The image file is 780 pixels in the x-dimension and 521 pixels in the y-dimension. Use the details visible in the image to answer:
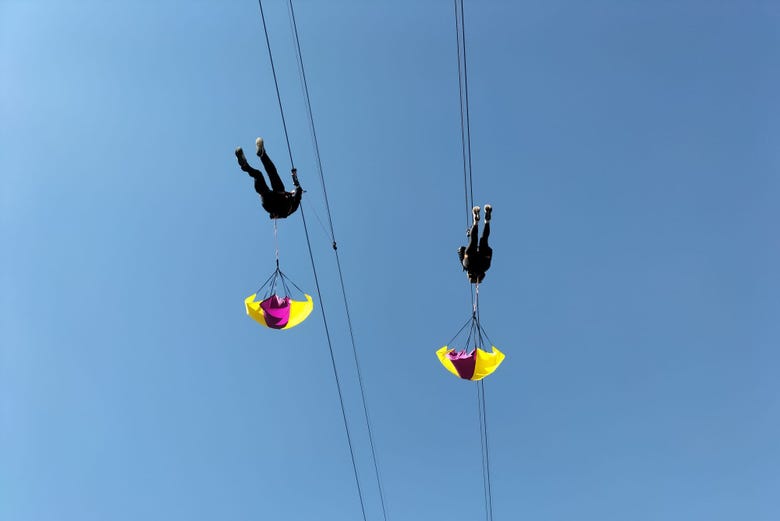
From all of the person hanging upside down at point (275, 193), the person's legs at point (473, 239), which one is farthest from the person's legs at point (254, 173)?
the person's legs at point (473, 239)

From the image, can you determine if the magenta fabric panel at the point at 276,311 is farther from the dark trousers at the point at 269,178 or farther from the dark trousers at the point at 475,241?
the dark trousers at the point at 475,241

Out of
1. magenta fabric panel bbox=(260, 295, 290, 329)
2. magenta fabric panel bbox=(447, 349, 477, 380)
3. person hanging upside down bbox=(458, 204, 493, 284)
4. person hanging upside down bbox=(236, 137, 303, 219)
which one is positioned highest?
person hanging upside down bbox=(236, 137, 303, 219)

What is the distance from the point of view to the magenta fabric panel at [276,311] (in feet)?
25.5

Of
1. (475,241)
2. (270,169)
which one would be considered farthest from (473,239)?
(270,169)

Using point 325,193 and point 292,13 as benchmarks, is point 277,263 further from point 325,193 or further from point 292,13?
point 292,13

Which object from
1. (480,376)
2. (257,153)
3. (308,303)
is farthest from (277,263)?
(480,376)

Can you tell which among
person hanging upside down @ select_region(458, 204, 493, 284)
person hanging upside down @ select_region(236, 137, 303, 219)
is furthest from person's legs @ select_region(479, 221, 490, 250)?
person hanging upside down @ select_region(236, 137, 303, 219)

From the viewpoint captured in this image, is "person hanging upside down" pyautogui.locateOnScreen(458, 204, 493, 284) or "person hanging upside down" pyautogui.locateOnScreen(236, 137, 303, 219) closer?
"person hanging upside down" pyautogui.locateOnScreen(236, 137, 303, 219)

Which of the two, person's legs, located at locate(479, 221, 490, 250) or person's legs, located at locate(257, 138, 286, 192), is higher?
person's legs, located at locate(257, 138, 286, 192)

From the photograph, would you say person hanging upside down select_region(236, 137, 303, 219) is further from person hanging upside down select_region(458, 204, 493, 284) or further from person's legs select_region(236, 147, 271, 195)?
person hanging upside down select_region(458, 204, 493, 284)

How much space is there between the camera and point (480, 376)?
791 centimetres

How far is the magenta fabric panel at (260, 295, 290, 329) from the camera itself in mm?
7777

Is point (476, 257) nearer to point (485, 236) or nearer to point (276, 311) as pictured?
point (485, 236)

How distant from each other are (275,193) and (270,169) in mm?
346
